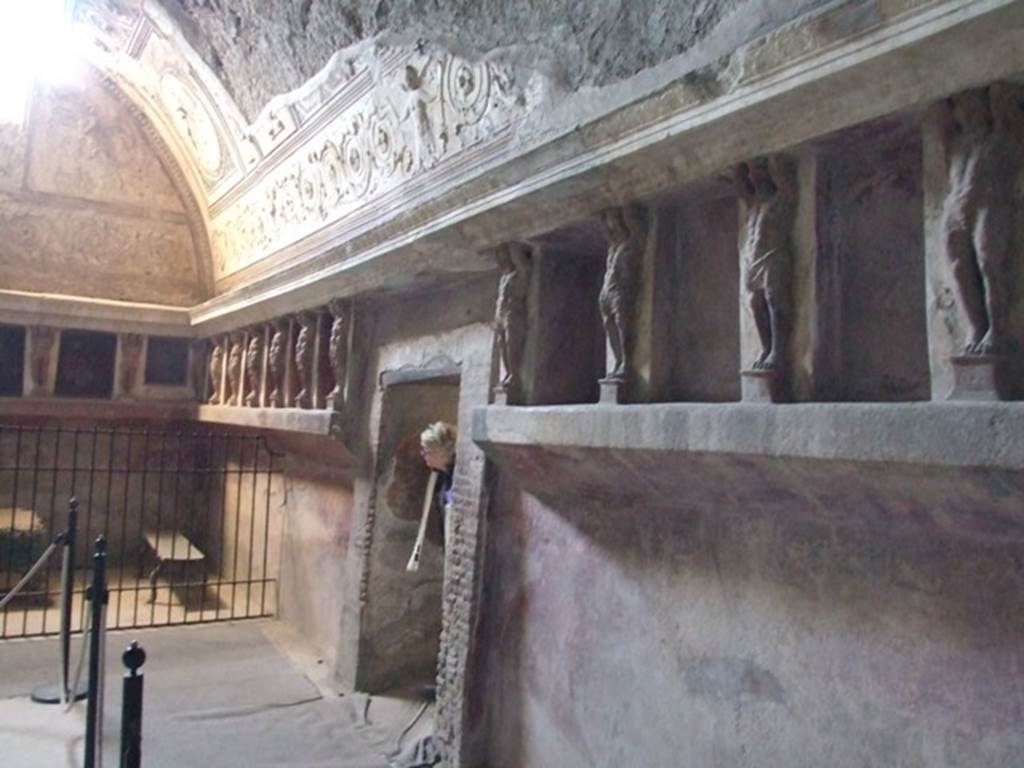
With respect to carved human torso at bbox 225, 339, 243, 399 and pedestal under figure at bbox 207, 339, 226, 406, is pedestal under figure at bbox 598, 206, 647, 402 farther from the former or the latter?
Result: pedestal under figure at bbox 207, 339, 226, 406

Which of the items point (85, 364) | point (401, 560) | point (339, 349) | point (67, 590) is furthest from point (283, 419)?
point (85, 364)

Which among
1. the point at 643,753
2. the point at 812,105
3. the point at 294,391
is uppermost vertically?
the point at 812,105

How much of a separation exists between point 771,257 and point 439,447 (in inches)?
104

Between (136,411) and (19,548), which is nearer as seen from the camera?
(19,548)

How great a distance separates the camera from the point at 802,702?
8.23ft

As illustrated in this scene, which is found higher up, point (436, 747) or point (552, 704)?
point (552, 704)

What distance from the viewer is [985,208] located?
6.35 ft

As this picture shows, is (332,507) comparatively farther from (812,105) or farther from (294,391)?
(812,105)

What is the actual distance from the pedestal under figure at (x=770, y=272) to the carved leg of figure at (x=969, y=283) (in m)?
0.51

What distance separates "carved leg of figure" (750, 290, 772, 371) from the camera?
7.95 feet

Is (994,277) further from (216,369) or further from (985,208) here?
(216,369)

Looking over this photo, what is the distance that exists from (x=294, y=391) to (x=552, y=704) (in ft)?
11.4

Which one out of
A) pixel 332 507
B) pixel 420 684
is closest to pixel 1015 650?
pixel 420 684

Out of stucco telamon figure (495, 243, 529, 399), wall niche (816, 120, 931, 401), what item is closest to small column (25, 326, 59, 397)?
stucco telamon figure (495, 243, 529, 399)
